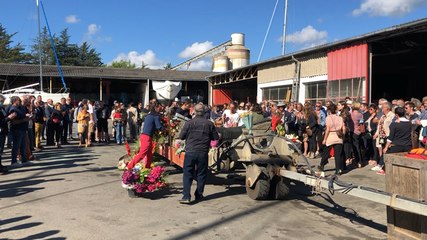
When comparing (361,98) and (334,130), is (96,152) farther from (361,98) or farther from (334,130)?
(361,98)

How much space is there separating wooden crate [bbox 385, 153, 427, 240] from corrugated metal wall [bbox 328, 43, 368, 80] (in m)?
11.7

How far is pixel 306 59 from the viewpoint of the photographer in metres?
19.5

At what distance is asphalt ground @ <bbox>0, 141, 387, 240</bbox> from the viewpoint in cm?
542

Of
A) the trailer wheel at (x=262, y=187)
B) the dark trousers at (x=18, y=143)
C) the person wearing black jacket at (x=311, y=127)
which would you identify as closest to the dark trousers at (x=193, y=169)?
the trailer wheel at (x=262, y=187)

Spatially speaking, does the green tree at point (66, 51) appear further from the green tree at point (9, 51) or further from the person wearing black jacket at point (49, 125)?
the person wearing black jacket at point (49, 125)

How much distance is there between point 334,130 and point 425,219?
17.9 feet

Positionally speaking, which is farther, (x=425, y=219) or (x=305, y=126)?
(x=305, y=126)

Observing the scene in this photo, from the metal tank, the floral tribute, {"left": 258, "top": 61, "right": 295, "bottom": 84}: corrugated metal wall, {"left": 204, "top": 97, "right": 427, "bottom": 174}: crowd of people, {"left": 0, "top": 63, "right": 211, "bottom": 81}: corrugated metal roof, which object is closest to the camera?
the floral tribute

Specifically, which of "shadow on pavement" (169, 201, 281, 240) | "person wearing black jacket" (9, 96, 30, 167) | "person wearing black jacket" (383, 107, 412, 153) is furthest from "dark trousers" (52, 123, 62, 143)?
"person wearing black jacket" (383, 107, 412, 153)

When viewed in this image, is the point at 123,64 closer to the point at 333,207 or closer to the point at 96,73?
the point at 96,73

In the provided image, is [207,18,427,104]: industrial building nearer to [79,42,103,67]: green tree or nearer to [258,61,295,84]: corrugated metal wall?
[258,61,295,84]: corrugated metal wall

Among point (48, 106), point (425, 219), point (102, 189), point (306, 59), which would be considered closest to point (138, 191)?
point (102, 189)

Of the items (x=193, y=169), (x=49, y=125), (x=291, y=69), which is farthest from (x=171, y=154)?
(x=291, y=69)

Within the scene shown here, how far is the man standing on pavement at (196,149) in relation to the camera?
6.94 meters
